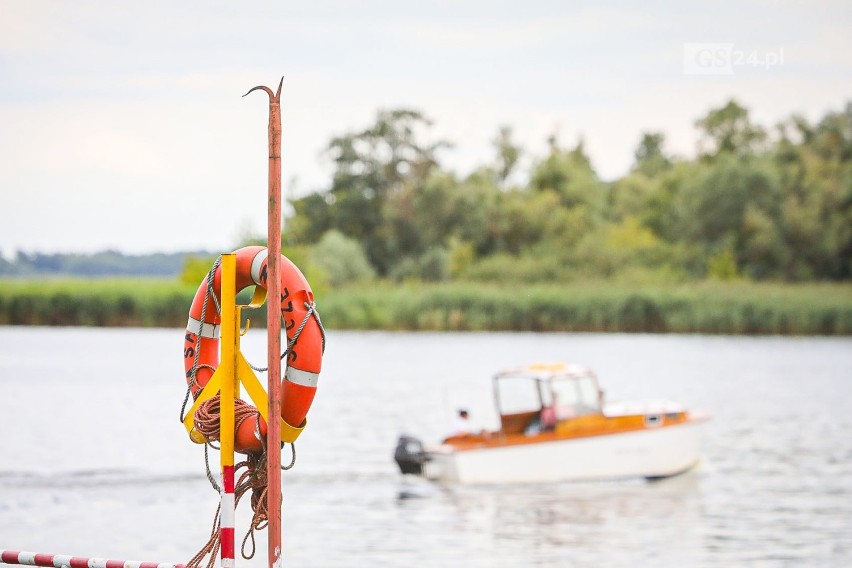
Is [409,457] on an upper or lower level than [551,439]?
lower

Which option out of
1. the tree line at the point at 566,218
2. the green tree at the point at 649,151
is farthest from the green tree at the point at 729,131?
the green tree at the point at 649,151

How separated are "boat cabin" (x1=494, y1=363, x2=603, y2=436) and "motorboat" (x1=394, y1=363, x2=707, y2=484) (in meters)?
0.01

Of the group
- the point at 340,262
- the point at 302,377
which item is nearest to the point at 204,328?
the point at 302,377

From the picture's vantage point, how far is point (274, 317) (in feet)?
25.2

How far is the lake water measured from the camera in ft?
61.2

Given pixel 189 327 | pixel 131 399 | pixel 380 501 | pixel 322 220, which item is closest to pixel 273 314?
pixel 189 327

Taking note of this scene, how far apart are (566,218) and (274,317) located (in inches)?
3003

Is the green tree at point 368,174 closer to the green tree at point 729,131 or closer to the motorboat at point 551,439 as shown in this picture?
the green tree at point 729,131

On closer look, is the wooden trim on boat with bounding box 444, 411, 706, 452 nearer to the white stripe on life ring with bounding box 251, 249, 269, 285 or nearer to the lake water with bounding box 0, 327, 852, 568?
the lake water with bounding box 0, 327, 852, 568

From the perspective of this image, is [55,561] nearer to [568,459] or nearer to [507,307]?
[568,459]

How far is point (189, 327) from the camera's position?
9.02 m

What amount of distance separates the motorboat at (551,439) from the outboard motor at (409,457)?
0.01m

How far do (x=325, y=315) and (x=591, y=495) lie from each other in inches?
1700

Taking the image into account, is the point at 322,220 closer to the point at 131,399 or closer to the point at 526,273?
the point at 526,273
